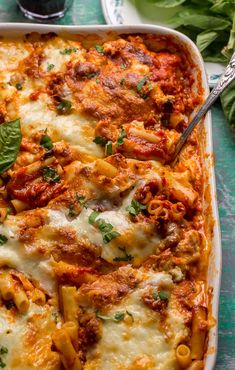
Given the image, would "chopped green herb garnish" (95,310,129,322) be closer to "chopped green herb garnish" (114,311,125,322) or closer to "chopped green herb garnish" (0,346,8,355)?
"chopped green herb garnish" (114,311,125,322)

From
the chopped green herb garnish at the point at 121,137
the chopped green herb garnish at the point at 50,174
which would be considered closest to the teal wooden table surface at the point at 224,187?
the chopped green herb garnish at the point at 121,137

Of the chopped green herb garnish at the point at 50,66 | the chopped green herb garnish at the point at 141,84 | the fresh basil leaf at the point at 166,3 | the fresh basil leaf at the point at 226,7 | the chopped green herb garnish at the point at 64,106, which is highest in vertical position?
the fresh basil leaf at the point at 226,7

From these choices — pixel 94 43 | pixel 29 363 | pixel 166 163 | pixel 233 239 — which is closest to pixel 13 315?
pixel 29 363

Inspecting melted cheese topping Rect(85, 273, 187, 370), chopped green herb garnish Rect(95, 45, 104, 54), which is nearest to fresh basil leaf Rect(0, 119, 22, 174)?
chopped green herb garnish Rect(95, 45, 104, 54)

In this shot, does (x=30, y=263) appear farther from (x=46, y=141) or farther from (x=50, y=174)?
(x=46, y=141)

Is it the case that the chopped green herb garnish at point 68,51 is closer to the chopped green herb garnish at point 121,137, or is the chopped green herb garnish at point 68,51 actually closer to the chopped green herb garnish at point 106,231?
the chopped green herb garnish at point 121,137

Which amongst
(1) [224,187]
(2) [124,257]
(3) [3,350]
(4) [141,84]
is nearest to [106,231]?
(2) [124,257]
